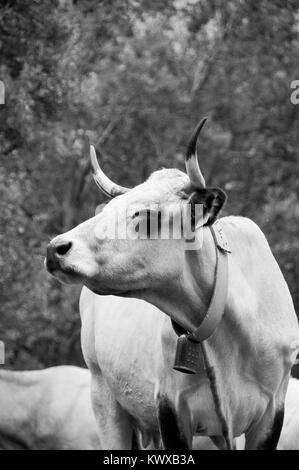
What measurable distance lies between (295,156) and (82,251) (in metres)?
12.6

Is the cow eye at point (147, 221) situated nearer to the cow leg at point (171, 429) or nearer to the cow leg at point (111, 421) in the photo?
the cow leg at point (171, 429)

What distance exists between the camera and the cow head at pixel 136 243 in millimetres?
5477

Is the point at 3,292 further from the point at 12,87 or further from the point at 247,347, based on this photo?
the point at 247,347

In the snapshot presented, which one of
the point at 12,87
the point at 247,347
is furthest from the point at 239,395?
the point at 12,87

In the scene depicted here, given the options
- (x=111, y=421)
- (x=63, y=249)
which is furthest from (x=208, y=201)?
(x=111, y=421)

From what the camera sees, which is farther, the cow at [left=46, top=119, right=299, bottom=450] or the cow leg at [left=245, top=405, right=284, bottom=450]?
the cow leg at [left=245, top=405, right=284, bottom=450]

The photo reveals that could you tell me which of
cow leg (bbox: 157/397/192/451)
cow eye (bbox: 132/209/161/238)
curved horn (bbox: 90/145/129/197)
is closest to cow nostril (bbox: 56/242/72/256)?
cow eye (bbox: 132/209/161/238)

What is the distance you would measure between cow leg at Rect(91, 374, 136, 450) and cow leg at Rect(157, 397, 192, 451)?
5.57 feet

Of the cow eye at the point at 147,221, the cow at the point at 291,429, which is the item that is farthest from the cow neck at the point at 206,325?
the cow at the point at 291,429

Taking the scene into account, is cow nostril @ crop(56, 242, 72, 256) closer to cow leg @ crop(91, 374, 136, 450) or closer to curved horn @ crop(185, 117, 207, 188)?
curved horn @ crop(185, 117, 207, 188)

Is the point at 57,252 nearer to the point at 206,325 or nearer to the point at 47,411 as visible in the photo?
the point at 206,325

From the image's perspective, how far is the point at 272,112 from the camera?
17.9 metres

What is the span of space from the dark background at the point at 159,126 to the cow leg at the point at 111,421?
12.9ft

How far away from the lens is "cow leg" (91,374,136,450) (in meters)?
7.87
